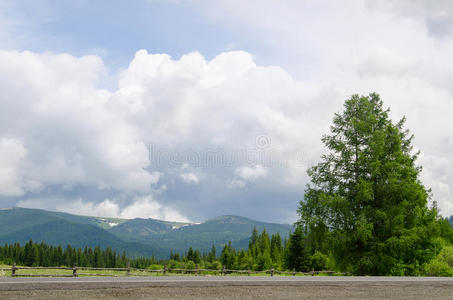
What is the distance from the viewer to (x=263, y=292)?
1254cm

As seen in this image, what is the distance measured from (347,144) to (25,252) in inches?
6192

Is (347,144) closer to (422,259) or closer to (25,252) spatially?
(422,259)

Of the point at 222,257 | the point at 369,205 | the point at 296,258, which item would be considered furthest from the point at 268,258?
the point at 369,205

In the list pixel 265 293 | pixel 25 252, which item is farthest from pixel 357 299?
pixel 25 252

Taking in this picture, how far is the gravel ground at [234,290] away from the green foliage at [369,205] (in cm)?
706

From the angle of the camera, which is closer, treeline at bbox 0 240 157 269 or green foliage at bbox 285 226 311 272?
green foliage at bbox 285 226 311 272

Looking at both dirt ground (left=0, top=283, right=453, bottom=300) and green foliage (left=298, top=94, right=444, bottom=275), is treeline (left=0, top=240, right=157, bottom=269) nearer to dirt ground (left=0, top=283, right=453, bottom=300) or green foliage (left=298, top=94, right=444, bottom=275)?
green foliage (left=298, top=94, right=444, bottom=275)

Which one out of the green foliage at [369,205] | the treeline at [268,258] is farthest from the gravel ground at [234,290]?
the treeline at [268,258]

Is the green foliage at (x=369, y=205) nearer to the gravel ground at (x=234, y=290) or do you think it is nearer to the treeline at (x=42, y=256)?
the gravel ground at (x=234, y=290)

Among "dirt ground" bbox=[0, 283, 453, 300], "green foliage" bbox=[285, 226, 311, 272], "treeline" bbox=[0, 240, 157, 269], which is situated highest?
"dirt ground" bbox=[0, 283, 453, 300]

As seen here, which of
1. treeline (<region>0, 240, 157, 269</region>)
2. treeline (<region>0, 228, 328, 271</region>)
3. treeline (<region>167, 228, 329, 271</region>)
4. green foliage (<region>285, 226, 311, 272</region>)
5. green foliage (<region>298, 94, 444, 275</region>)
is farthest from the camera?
treeline (<region>0, 240, 157, 269</region>)

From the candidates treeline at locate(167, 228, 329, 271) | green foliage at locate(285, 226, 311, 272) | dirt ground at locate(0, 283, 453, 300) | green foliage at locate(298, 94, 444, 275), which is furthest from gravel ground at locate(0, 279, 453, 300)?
treeline at locate(167, 228, 329, 271)

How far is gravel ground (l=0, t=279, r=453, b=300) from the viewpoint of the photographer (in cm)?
1048

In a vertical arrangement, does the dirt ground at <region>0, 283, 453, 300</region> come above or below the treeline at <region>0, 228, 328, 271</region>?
above
